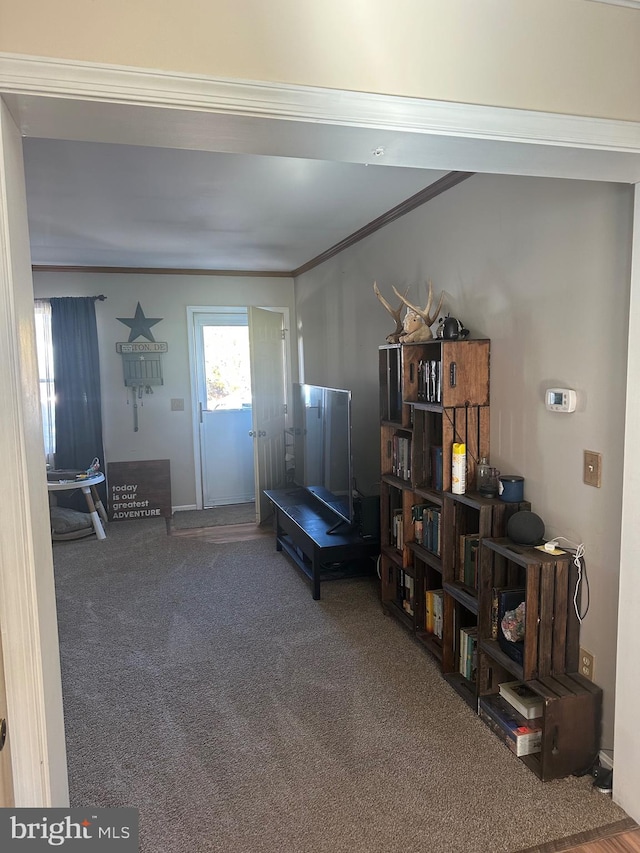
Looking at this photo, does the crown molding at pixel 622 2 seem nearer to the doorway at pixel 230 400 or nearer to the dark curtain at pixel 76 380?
the doorway at pixel 230 400

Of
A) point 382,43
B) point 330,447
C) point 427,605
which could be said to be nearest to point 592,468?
point 427,605

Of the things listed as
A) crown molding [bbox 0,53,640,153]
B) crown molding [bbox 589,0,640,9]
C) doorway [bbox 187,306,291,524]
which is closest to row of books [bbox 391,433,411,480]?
crown molding [bbox 0,53,640,153]

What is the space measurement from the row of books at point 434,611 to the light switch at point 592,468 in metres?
1.06

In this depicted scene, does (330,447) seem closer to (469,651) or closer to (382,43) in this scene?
(469,651)

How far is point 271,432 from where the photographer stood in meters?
5.52

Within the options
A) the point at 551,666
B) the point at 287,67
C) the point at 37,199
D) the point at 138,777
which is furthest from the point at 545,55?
the point at 37,199

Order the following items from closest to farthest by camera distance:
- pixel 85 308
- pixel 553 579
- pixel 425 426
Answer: pixel 553 579
pixel 425 426
pixel 85 308

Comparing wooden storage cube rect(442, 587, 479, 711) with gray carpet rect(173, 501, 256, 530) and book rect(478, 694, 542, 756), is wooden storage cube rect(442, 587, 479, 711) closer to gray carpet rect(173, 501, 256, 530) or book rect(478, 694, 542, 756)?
book rect(478, 694, 542, 756)

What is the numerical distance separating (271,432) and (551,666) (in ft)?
12.3

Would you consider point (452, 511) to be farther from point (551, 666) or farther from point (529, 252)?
point (529, 252)

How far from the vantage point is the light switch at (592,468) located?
2021 millimetres

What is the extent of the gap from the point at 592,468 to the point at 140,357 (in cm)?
463

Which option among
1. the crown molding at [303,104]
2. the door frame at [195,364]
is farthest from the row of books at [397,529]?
the door frame at [195,364]

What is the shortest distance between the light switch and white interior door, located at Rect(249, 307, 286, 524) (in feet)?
11.7
